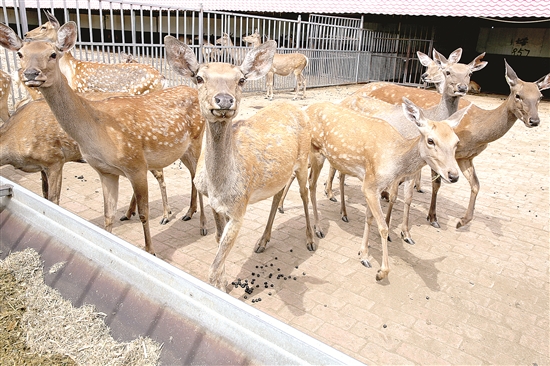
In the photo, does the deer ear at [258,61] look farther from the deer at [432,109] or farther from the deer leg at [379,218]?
the deer at [432,109]

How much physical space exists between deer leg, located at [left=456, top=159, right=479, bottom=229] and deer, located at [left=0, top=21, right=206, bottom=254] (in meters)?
3.48

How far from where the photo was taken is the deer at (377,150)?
164 inches

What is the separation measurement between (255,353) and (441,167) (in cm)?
288

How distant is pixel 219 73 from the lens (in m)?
3.15

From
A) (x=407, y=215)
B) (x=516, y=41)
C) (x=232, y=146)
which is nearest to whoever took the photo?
(x=232, y=146)

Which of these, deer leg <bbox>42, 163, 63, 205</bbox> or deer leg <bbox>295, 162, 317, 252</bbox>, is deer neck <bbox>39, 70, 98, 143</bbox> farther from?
deer leg <bbox>295, 162, 317, 252</bbox>

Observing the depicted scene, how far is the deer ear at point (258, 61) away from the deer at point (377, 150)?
1674mm

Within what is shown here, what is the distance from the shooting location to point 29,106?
4.99 meters

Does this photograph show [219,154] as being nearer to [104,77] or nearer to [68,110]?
[68,110]

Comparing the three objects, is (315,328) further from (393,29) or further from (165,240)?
(393,29)

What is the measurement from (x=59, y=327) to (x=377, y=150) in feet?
11.6

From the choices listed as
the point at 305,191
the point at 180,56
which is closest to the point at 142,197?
the point at 180,56

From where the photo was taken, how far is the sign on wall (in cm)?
1880

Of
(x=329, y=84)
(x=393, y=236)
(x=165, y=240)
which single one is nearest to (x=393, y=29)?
(x=329, y=84)
